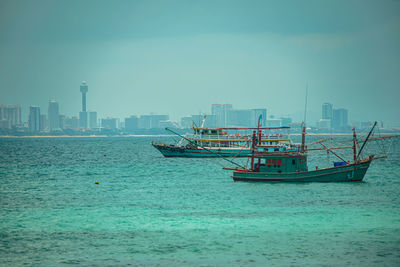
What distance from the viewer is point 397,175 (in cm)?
7019

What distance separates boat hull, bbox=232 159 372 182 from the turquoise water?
3.18 feet

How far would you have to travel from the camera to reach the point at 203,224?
35.4m

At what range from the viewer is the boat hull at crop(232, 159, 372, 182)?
55531 millimetres

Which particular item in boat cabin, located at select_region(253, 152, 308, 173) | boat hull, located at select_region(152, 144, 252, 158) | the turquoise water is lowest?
the turquoise water

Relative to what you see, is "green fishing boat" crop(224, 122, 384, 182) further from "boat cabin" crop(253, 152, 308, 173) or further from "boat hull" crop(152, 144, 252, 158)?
"boat hull" crop(152, 144, 252, 158)

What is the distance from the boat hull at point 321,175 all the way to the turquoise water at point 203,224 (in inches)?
38.2

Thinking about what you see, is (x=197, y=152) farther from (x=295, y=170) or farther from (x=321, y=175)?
(x=321, y=175)

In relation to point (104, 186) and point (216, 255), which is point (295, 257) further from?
point (104, 186)

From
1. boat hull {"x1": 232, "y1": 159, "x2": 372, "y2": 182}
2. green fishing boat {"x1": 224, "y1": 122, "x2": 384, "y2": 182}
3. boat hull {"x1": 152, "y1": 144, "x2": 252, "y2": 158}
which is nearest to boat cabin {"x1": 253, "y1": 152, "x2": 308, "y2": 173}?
green fishing boat {"x1": 224, "y1": 122, "x2": 384, "y2": 182}

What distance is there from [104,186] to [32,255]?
108 ft

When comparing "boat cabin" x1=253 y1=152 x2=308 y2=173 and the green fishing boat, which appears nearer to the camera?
the green fishing boat

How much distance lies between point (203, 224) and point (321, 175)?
24651 mm

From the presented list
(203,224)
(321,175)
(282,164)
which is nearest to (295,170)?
(282,164)

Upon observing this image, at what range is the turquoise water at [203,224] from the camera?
27297 millimetres
